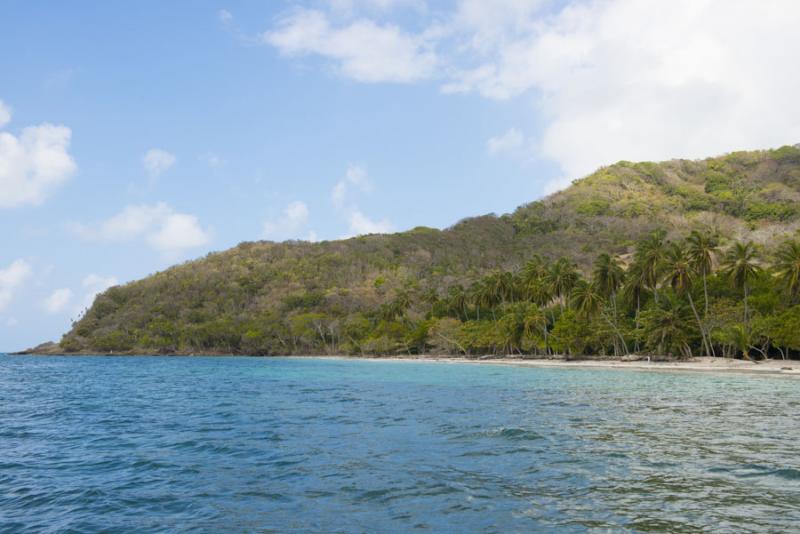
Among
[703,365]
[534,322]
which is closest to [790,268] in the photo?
[703,365]

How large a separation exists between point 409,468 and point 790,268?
68999 millimetres

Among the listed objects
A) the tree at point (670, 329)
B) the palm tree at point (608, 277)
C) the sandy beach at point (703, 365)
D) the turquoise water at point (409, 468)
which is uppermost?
the palm tree at point (608, 277)

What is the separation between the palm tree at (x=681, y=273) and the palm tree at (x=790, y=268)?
10.8 m

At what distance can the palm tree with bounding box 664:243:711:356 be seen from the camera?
77562 millimetres

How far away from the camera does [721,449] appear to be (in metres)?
18.9

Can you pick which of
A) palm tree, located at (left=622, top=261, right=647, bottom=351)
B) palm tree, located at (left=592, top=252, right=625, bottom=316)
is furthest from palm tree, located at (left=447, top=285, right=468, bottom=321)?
palm tree, located at (left=622, top=261, right=647, bottom=351)

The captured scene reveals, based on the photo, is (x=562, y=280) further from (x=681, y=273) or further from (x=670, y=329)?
(x=670, y=329)

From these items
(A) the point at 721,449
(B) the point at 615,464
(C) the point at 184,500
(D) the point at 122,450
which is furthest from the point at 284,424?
(A) the point at 721,449

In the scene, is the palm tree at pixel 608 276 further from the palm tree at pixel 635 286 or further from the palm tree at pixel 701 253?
the palm tree at pixel 701 253

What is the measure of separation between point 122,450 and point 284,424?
7.32 m

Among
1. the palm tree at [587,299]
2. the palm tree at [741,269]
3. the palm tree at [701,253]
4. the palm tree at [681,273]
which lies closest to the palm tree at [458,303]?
the palm tree at [587,299]

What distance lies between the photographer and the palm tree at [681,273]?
254 feet

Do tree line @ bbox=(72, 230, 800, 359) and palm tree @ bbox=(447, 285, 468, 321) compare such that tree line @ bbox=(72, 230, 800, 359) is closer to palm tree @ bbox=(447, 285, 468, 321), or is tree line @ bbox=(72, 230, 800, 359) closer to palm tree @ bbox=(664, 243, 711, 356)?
palm tree @ bbox=(664, 243, 711, 356)

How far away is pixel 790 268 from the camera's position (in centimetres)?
6731
